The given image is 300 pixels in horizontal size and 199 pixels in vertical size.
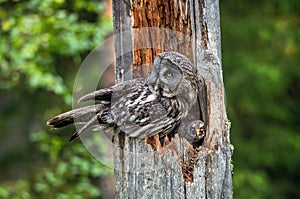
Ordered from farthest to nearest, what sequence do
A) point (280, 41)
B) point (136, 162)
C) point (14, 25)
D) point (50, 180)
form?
point (280, 41) → point (50, 180) → point (14, 25) → point (136, 162)

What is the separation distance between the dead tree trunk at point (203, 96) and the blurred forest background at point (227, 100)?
2859mm

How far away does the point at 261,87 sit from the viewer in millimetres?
8930

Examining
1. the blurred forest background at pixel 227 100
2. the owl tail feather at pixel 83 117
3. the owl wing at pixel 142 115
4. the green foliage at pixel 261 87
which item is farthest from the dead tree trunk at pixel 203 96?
the green foliage at pixel 261 87

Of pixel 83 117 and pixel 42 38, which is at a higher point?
pixel 42 38

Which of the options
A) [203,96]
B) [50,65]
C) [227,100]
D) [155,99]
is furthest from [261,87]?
[155,99]

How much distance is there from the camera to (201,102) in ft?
10.8

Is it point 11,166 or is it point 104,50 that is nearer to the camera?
point 104,50

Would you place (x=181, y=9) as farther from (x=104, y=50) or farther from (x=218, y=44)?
(x=104, y=50)

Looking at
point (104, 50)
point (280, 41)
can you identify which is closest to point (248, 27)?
point (280, 41)

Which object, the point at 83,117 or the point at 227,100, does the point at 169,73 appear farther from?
the point at 227,100

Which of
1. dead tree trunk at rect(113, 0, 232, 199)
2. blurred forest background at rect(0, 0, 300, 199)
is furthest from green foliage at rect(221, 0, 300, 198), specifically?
dead tree trunk at rect(113, 0, 232, 199)

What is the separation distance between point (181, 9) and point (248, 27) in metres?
5.77

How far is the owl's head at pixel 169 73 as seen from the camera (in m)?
3.20

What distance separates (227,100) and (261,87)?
42.9 inches
